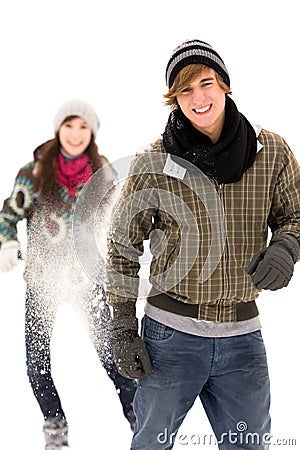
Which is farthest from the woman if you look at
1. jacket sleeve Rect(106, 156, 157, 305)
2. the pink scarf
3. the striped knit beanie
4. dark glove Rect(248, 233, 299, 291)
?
dark glove Rect(248, 233, 299, 291)

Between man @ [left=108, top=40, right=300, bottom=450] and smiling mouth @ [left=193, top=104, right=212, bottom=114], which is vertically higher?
smiling mouth @ [left=193, top=104, right=212, bottom=114]

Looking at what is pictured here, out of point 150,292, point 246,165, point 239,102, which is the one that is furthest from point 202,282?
point 239,102

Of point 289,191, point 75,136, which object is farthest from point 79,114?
point 289,191

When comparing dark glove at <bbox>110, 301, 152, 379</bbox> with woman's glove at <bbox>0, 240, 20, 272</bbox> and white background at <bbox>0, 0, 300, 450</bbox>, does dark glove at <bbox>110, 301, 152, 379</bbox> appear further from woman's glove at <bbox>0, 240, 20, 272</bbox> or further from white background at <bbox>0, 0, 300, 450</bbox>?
white background at <bbox>0, 0, 300, 450</bbox>

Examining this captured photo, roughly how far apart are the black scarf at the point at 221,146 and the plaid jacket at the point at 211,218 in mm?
22

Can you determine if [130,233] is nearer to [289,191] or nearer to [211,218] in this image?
[211,218]

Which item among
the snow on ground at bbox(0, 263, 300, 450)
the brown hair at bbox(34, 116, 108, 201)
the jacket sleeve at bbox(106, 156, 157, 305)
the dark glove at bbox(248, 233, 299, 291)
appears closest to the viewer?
the dark glove at bbox(248, 233, 299, 291)

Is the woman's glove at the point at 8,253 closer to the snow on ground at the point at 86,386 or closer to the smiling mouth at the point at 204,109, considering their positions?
the snow on ground at the point at 86,386

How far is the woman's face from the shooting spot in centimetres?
236

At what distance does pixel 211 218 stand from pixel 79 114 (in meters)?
1.10

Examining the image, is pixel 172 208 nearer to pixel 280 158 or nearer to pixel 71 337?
pixel 280 158

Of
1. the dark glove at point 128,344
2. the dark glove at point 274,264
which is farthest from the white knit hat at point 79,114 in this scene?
the dark glove at point 274,264

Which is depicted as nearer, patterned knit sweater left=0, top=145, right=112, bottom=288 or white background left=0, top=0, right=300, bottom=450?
patterned knit sweater left=0, top=145, right=112, bottom=288

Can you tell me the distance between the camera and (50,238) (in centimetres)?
239
